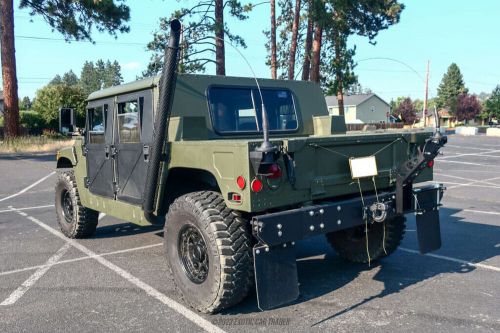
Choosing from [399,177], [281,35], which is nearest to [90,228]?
[399,177]

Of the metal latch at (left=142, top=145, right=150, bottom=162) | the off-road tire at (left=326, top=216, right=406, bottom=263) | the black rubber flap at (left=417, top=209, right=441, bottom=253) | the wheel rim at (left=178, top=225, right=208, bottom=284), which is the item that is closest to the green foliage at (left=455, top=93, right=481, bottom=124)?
the off-road tire at (left=326, top=216, right=406, bottom=263)

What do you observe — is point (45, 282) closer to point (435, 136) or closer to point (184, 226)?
point (184, 226)

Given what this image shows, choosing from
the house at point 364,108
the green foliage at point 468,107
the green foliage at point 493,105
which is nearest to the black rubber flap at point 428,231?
the house at point 364,108

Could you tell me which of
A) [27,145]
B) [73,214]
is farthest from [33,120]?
[73,214]

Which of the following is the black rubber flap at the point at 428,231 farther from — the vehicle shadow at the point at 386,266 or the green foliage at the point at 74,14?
the green foliage at the point at 74,14

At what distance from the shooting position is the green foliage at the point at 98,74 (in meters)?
140

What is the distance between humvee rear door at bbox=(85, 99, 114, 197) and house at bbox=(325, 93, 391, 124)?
2836 inches

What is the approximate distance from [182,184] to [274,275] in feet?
4.98

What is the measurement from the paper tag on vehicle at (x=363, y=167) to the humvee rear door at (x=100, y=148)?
Answer: 108 inches

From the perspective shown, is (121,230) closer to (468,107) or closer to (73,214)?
(73,214)

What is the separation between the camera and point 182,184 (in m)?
4.70

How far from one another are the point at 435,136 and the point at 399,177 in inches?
18.7

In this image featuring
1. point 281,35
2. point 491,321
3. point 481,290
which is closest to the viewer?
point 491,321

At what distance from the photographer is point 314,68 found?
900 inches
